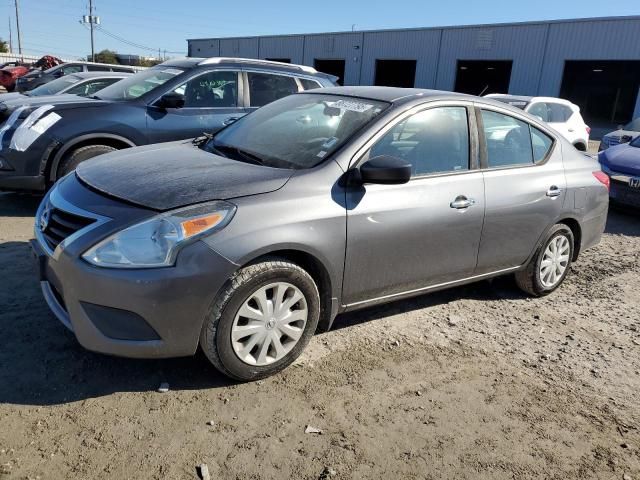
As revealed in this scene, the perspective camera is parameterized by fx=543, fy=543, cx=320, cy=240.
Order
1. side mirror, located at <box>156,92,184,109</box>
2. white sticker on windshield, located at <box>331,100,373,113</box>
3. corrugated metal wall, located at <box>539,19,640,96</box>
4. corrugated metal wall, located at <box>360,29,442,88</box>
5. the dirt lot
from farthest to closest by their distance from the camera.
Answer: corrugated metal wall, located at <box>360,29,442,88</box> → corrugated metal wall, located at <box>539,19,640,96</box> → side mirror, located at <box>156,92,184,109</box> → white sticker on windshield, located at <box>331,100,373,113</box> → the dirt lot

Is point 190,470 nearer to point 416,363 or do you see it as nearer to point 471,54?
point 416,363

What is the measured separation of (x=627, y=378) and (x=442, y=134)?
205 centimetres

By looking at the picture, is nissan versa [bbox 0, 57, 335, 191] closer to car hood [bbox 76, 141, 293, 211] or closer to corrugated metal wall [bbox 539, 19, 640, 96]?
car hood [bbox 76, 141, 293, 211]

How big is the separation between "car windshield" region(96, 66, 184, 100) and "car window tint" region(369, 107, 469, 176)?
12.7 feet

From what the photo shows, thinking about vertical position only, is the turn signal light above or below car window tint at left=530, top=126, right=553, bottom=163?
below

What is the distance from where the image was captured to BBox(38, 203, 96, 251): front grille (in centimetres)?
288

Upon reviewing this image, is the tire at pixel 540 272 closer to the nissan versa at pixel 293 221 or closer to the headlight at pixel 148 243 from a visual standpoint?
the nissan versa at pixel 293 221

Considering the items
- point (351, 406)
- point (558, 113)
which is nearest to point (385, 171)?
point (351, 406)

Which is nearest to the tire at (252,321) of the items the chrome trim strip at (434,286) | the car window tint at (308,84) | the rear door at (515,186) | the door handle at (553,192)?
the chrome trim strip at (434,286)

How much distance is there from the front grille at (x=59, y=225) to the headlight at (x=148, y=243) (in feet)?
0.75

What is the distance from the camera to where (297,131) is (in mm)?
3834

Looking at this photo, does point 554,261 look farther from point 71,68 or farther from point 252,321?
point 71,68

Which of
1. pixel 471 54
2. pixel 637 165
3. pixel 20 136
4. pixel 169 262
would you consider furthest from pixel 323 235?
pixel 471 54

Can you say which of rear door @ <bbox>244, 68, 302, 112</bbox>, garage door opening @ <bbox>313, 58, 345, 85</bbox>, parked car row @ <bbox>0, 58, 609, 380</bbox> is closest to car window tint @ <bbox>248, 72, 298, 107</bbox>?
rear door @ <bbox>244, 68, 302, 112</bbox>
